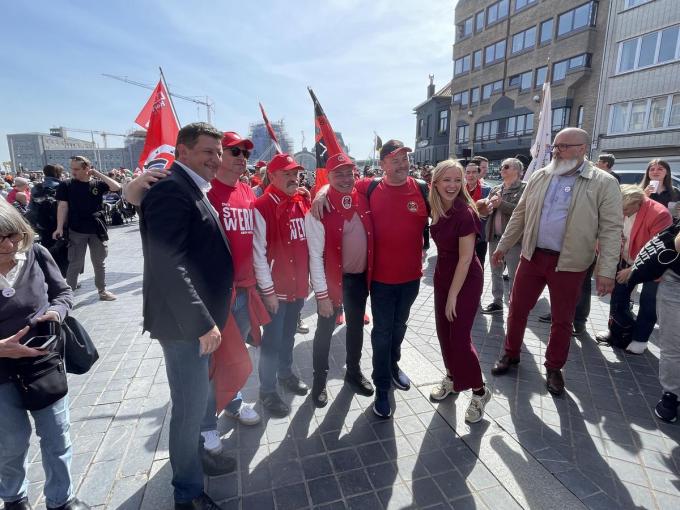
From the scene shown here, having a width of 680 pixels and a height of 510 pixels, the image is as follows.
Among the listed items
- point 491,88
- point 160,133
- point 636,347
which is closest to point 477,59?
point 491,88

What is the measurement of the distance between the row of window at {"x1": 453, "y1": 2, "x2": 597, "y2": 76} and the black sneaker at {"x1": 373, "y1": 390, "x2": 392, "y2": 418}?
97.7 feet

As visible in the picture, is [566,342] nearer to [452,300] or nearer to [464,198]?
[452,300]

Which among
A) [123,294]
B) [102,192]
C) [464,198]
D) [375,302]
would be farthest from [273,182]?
[123,294]

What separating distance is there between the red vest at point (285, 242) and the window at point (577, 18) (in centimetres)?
2945

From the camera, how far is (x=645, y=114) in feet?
64.0

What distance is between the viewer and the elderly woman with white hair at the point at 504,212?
5.19m

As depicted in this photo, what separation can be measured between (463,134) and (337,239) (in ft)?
122

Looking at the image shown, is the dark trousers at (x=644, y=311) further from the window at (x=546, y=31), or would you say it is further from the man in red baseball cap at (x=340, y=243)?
the window at (x=546, y=31)

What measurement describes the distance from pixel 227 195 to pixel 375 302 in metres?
1.49

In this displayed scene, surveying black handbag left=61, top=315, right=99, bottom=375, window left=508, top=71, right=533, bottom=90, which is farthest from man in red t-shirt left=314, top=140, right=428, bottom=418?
window left=508, top=71, right=533, bottom=90

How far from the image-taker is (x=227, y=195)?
256 cm

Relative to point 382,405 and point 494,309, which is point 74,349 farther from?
point 494,309

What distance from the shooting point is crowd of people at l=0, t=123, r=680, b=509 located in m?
1.90

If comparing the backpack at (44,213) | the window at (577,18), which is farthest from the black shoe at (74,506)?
the window at (577,18)
